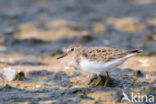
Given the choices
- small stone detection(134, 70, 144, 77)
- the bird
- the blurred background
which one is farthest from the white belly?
the blurred background

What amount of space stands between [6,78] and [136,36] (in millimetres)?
5506

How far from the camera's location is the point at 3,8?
13484 millimetres

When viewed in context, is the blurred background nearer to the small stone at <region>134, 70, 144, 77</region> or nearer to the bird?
the small stone at <region>134, 70, 144, 77</region>

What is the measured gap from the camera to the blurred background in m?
Answer: 8.82

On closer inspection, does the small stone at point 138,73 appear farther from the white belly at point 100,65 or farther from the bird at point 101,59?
the white belly at point 100,65

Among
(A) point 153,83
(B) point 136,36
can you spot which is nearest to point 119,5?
(B) point 136,36

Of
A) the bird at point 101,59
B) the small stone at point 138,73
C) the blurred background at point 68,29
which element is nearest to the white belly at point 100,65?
the bird at point 101,59

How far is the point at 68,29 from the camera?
35.8 ft

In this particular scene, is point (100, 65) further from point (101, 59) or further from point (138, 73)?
point (138, 73)

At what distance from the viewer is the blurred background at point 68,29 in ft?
28.9

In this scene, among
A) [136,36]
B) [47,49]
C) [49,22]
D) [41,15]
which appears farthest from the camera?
[41,15]

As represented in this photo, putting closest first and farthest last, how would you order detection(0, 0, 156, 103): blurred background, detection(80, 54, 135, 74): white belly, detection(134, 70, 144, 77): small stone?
detection(80, 54, 135, 74): white belly → detection(134, 70, 144, 77): small stone → detection(0, 0, 156, 103): blurred background

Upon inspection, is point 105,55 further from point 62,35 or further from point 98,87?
point 62,35

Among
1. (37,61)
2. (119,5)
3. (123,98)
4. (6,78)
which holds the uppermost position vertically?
(119,5)
